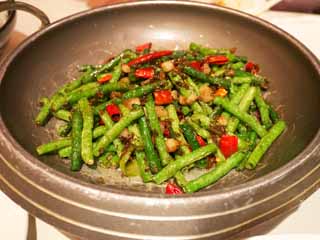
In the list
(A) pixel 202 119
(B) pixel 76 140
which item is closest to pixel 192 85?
(A) pixel 202 119

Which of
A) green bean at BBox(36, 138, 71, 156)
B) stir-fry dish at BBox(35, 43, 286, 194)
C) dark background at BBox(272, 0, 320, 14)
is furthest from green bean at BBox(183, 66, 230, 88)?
dark background at BBox(272, 0, 320, 14)

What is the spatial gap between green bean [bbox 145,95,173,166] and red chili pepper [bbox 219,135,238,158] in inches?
7.5

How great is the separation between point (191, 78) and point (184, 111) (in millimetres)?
173

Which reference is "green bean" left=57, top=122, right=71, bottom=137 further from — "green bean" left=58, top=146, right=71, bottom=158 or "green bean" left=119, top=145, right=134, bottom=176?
"green bean" left=119, top=145, right=134, bottom=176

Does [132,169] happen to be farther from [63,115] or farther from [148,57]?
[148,57]

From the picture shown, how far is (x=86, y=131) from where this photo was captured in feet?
4.82

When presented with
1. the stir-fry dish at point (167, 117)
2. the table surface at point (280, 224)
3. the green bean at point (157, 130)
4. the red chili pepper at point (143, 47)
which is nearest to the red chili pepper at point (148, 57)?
→ the stir-fry dish at point (167, 117)

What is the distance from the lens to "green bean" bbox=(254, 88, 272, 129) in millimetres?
1574

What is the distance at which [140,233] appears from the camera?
1.06 meters

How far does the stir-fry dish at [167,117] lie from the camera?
1420 millimetres

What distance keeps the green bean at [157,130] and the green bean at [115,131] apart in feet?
0.13

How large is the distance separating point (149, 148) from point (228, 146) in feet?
0.90

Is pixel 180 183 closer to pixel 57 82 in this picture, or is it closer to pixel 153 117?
pixel 153 117

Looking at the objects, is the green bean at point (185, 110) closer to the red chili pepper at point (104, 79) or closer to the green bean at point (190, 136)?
the green bean at point (190, 136)
